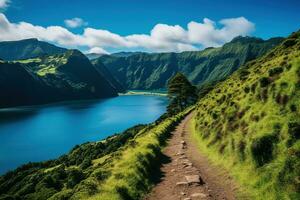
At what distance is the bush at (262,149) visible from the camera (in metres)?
17.3

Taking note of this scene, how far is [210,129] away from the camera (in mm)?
31656

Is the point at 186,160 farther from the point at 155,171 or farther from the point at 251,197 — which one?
the point at 251,197

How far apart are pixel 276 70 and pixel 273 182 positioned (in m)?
14.0

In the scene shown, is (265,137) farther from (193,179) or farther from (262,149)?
(193,179)

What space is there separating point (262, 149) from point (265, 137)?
2.63 feet

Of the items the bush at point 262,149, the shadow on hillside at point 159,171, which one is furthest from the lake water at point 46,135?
the bush at point 262,149

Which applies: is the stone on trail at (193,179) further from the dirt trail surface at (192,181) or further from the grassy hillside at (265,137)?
the grassy hillside at (265,137)

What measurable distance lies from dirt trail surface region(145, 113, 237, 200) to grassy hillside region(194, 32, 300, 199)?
3.16 ft

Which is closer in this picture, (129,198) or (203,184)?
(129,198)

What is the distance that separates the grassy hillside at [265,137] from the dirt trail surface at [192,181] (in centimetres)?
96

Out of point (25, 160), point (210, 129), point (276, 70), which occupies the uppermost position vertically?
point (276, 70)

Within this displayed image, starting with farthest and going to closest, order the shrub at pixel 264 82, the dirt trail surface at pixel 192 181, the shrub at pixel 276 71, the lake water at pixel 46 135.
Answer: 1. the lake water at pixel 46 135
2. the shrub at pixel 276 71
3. the shrub at pixel 264 82
4. the dirt trail surface at pixel 192 181

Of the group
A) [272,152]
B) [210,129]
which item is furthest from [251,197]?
[210,129]

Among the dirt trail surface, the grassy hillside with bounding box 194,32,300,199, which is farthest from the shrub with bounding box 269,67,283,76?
the dirt trail surface
